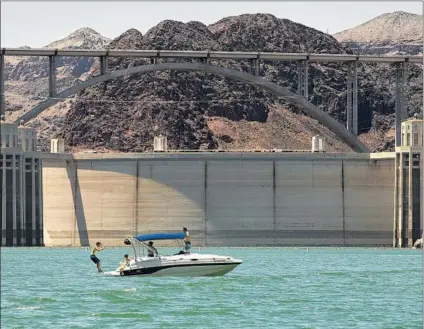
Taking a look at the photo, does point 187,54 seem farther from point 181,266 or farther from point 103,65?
point 181,266

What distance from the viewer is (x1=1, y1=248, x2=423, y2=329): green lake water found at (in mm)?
57062

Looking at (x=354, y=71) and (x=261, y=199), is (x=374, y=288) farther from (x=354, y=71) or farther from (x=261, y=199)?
(x=354, y=71)

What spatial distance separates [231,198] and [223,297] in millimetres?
69309

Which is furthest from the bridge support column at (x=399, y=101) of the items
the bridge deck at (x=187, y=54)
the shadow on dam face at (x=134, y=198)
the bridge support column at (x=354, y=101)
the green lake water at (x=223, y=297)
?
the green lake water at (x=223, y=297)

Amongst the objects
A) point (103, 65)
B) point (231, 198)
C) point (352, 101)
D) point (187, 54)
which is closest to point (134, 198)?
point (231, 198)

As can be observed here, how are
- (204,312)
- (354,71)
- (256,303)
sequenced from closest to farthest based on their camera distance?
(204,312) < (256,303) < (354,71)

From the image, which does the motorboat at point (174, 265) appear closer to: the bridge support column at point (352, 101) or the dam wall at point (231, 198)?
the dam wall at point (231, 198)

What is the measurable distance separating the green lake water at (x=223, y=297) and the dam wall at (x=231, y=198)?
109ft

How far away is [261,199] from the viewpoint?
137 meters

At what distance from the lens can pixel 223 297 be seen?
224 feet

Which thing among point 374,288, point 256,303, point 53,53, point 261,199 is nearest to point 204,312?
point 256,303

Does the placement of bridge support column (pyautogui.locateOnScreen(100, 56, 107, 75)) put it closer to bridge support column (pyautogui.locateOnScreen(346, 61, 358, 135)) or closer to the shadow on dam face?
the shadow on dam face

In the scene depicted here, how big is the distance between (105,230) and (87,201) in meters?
2.93

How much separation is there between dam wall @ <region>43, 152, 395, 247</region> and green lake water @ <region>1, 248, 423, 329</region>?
109 ft
